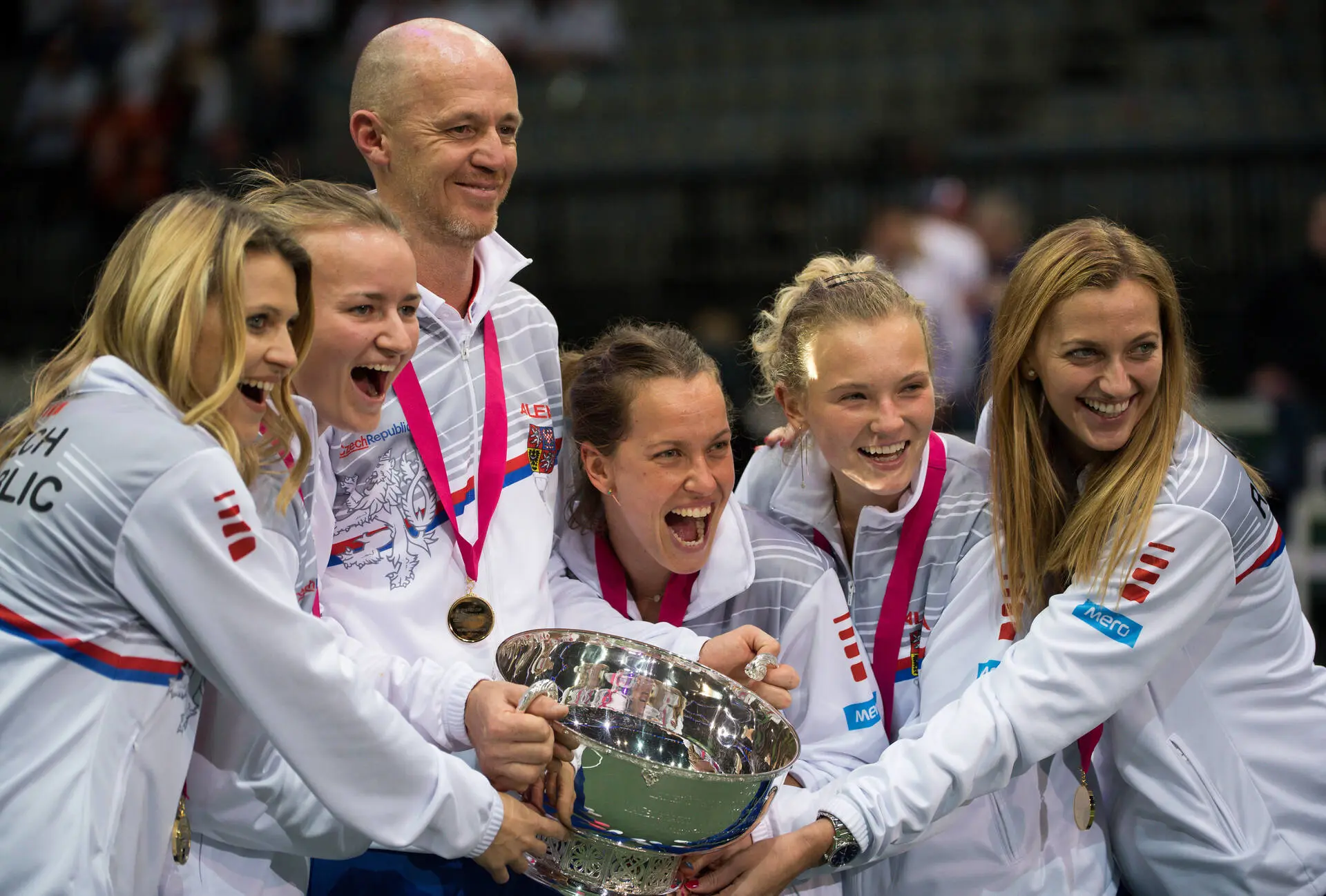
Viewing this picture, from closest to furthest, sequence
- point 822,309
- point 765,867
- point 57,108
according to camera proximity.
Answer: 1. point 765,867
2. point 822,309
3. point 57,108

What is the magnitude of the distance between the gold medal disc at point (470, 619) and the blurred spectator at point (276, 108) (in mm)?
7053

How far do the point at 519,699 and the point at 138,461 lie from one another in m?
0.82

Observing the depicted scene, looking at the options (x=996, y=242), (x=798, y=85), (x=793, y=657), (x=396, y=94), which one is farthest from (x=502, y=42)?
(x=793, y=657)

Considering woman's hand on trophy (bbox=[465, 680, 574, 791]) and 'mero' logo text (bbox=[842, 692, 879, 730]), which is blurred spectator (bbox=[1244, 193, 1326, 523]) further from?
woman's hand on trophy (bbox=[465, 680, 574, 791])

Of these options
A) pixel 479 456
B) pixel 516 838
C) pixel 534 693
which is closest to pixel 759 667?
pixel 534 693

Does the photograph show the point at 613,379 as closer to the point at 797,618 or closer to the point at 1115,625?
the point at 797,618

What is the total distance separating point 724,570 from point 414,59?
51.2 inches

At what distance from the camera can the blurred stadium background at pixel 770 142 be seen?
8.16 metres

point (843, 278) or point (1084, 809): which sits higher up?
point (843, 278)

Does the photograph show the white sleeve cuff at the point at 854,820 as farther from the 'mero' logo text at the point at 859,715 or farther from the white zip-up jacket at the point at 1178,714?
the 'mero' logo text at the point at 859,715

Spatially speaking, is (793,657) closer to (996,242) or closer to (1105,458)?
(1105,458)

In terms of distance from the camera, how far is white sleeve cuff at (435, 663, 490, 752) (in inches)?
106

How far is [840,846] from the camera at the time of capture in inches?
106

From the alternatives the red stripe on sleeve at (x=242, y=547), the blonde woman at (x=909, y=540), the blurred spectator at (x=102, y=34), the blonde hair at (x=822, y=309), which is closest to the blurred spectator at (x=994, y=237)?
the blonde hair at (x=822, y=309)
